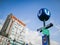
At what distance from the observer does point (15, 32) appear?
40.6 meters

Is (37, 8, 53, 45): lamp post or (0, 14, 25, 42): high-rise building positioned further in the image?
(0, 14, 25, 42): high-rise building

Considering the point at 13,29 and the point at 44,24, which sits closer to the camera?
the point at 44,24

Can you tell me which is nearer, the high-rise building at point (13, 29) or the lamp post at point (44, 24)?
the lamp post at point (44, 24)

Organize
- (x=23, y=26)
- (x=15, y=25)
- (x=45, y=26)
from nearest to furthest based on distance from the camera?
(x=45, y=26)
(x=15, y=25)
(x=23, y=26)

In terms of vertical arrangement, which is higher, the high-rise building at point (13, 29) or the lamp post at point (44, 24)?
the high-rise building at point (13, 29)

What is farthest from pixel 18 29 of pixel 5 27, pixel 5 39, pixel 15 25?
pixel 5 39

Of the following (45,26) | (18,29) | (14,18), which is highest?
(14,18)

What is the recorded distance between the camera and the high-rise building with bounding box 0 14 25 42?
39594mm

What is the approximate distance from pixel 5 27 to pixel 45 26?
113 feet

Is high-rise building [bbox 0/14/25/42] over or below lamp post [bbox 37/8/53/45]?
over

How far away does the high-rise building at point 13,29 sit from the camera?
39.6 meters

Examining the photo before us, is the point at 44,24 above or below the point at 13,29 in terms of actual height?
below

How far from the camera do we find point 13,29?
40.6m

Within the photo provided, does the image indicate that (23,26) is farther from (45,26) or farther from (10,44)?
(45,26)
